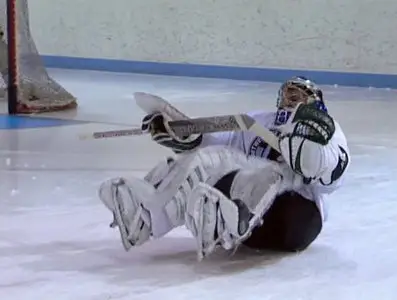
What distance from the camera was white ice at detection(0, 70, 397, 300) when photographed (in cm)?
199

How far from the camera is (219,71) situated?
885 cm

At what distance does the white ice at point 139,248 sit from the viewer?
1993 millimetres

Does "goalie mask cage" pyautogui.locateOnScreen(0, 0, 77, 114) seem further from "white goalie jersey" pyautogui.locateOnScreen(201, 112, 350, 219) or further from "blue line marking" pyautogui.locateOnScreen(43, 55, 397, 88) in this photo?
"white goalie jersey" pyautogui.locateOnScreen(201, 112, 350, 219)

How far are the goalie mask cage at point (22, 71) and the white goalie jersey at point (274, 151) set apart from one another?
3.60 meters

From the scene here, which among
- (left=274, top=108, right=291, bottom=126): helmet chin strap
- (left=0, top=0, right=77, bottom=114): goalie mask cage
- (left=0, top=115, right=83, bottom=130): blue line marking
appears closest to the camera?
(left=274, top=108, right=291, bottom=126): helmet chin strap

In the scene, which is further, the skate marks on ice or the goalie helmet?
the goalie helmet

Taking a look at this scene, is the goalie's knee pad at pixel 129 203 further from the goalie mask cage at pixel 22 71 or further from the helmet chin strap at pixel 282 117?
the goalie mask cage at pixel 22 71

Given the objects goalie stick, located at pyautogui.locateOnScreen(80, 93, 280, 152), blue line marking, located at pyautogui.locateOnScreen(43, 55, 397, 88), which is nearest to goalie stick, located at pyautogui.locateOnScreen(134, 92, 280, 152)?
goalie stick, located at pyautogui.locateOnScreen(80, 93, 280, 152)

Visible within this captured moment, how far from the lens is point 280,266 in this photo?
2.19 m

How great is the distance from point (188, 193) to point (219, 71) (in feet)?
22.4

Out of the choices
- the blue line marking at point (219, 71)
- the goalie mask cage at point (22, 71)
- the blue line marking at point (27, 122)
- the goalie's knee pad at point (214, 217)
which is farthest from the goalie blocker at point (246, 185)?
the blue line marking at point (219, 71)

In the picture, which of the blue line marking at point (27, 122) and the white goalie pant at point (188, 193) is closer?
the white goalie pant at point (188, 193)

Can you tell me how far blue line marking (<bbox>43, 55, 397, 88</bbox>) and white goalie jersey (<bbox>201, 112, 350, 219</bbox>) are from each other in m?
5.91

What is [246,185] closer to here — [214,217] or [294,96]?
[214,217]
